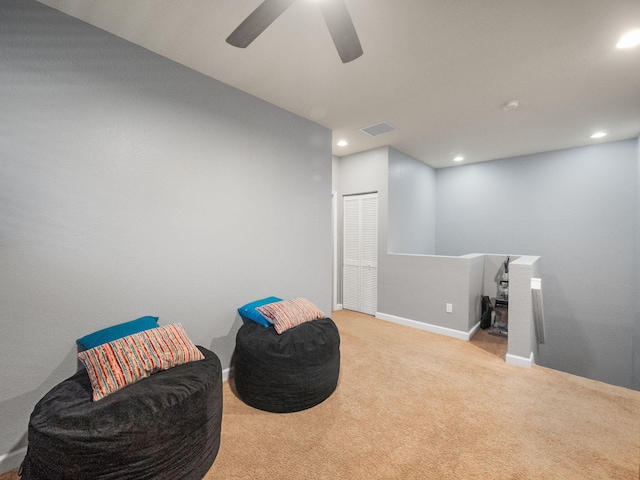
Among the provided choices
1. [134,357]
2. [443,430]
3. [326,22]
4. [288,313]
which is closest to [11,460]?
[134,357]

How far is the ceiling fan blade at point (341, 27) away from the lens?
1.26 metres

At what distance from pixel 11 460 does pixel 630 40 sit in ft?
15.7

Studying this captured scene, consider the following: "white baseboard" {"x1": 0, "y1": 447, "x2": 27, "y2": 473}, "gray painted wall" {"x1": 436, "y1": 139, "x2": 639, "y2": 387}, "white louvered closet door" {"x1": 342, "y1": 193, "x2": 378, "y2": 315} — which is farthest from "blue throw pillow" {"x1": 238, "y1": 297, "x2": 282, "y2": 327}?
"gray painted wall" {"x1": 436, "y1": 139, "x2": 639, "y2": 387}

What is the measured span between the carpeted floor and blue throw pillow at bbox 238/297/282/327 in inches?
24.8

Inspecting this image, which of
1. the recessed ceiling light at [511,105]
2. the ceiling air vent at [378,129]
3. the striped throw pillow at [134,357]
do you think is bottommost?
the striped throw pillow at [134,357]

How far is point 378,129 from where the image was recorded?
11.6 feet

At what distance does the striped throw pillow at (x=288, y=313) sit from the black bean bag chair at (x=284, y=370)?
0.10 m

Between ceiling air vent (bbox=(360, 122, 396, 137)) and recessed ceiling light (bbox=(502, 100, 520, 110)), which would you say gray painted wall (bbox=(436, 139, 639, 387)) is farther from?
ceiling air vent (bbox=(360, 122, 396, 137))

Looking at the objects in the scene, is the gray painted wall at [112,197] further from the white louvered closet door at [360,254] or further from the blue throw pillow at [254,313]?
the white louvered closet door at [360,254]

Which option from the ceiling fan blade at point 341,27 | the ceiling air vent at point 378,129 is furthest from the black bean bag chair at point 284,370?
the ceiling air vent at point 378,129

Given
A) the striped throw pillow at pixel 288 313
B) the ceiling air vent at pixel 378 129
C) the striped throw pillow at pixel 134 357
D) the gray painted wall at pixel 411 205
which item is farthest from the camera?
the gray painted wall at pixel 411 205

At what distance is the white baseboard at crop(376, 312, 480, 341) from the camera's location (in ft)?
11.9

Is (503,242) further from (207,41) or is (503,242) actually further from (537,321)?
(207,41)

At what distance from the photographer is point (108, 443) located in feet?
3.95
